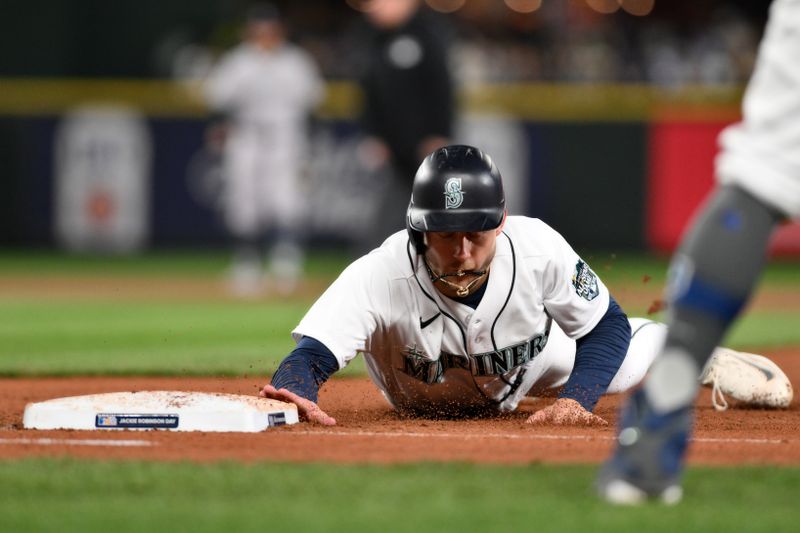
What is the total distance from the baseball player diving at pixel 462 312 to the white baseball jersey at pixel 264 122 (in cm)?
836

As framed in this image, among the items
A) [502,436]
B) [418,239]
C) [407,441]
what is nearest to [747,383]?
[502,436]

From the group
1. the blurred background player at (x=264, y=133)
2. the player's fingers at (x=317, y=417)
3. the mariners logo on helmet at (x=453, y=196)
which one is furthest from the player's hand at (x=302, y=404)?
the blurred background player at (x=264, y=133)

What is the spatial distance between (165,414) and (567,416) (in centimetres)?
132

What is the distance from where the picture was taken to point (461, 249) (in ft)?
14.1

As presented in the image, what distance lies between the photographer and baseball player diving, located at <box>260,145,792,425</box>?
4336 millimetres

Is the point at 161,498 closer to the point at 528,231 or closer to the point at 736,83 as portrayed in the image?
the point at 528,231

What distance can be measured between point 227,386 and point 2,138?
11.3m

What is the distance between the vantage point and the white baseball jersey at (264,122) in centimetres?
1288

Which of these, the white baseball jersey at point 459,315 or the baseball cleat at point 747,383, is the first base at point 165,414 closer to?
the white baseball jersey at point 459,315

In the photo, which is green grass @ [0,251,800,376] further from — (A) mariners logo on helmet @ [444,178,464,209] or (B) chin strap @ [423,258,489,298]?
(A) mariners logo on helmet @ [444,178,464,209]

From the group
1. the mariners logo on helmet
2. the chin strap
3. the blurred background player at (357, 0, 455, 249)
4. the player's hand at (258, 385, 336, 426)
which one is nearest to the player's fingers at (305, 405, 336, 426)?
the player's hand at (258, 385, 336, 426)

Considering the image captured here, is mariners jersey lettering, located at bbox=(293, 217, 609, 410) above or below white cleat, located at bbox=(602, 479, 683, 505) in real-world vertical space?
above

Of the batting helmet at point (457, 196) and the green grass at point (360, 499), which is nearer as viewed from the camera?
the green grass at point (360, 499)

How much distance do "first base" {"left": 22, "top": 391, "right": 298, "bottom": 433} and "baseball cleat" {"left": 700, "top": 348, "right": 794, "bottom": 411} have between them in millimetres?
1843
